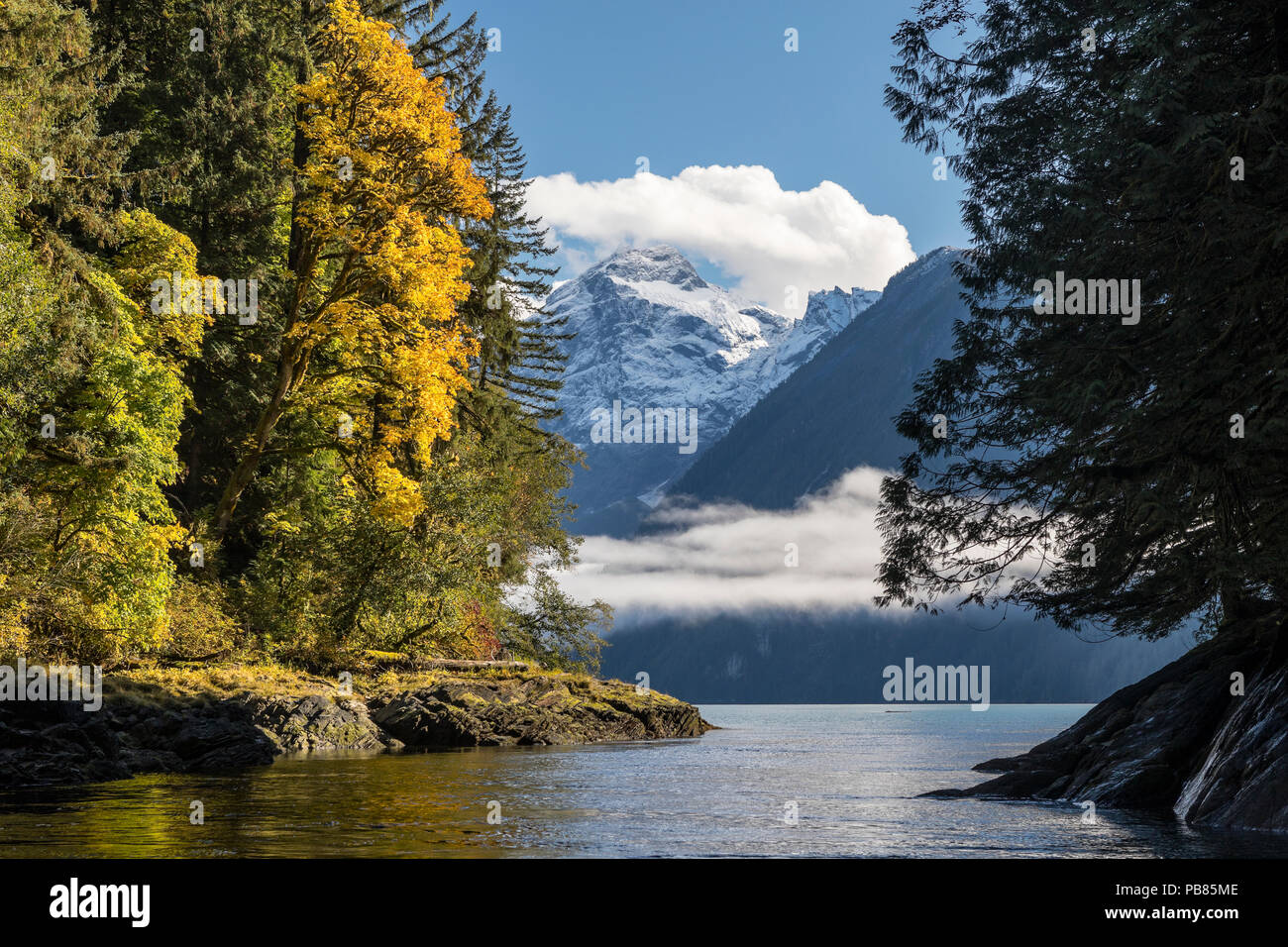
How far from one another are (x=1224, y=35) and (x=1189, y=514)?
5.79m

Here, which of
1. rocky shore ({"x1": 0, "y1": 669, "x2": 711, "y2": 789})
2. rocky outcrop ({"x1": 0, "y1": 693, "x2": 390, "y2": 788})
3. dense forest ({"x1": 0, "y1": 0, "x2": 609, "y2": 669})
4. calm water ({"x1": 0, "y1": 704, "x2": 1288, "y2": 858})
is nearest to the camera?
calm water ({"x1": 0, "y1": 704, "x2": 1288, "y2": 858})

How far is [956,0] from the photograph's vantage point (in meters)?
19.9

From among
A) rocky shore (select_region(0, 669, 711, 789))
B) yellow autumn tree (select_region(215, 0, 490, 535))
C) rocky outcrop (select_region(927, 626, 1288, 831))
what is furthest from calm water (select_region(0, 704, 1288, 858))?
yellow autumn tree (select_region(215, 0, 490, 535))

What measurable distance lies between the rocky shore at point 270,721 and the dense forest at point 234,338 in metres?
1.80

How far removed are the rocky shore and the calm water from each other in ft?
4.72

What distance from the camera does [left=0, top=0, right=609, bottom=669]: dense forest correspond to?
859 inches

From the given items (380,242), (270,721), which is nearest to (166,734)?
(270,721)

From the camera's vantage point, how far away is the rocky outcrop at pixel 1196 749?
44.3 feet

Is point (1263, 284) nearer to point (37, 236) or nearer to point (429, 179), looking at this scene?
point (429, 179)

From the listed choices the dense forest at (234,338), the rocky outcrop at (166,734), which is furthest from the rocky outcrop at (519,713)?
the dense forest at (234,338)

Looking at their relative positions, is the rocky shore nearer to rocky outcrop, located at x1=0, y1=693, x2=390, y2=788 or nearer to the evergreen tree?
rocky outcrop, located at x1=0, y1=693, x2=390, y2=788

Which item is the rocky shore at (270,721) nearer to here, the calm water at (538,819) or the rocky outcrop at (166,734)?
the rocky outcrop at (166,734)

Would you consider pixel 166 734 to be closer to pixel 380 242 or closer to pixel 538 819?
pixel 538 819
